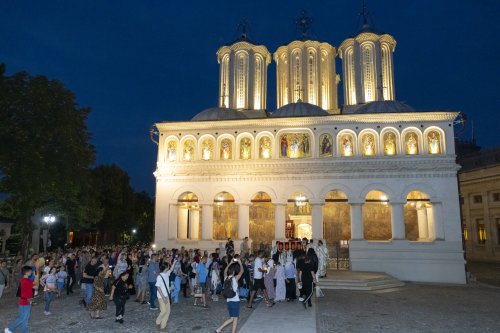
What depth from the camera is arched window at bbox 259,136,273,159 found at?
26.6m

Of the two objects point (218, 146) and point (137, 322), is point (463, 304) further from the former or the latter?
point (218, 146)

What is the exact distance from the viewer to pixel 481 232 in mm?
41625

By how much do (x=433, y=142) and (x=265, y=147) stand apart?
11351mm

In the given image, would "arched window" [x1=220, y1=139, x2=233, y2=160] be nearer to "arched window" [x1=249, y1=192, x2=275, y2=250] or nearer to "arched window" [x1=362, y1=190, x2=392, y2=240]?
"arched window" [x1=249, y1=192, x2=275, y2=250]

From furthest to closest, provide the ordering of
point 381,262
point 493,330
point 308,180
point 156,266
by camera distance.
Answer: point 308,180 < point 381,262 < point 156,266 < point 493,330

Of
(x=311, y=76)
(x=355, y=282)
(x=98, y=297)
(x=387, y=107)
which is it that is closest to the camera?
(x=98, y=297)

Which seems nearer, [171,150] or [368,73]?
[171,150]

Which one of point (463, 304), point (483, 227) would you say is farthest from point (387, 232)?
point (483, 227)

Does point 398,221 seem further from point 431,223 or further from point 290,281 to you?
point 290,281

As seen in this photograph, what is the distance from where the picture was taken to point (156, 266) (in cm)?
1335

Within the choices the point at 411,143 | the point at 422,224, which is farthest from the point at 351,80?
the point at 422,224

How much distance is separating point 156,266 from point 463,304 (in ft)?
41.2

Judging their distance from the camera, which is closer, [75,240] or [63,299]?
[63,299]

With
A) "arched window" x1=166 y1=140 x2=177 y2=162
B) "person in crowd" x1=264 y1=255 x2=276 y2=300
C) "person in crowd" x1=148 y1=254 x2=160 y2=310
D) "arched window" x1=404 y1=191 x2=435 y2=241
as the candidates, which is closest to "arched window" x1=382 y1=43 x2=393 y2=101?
"arched window" x1=404 y1=191 x2=435 y2=241
